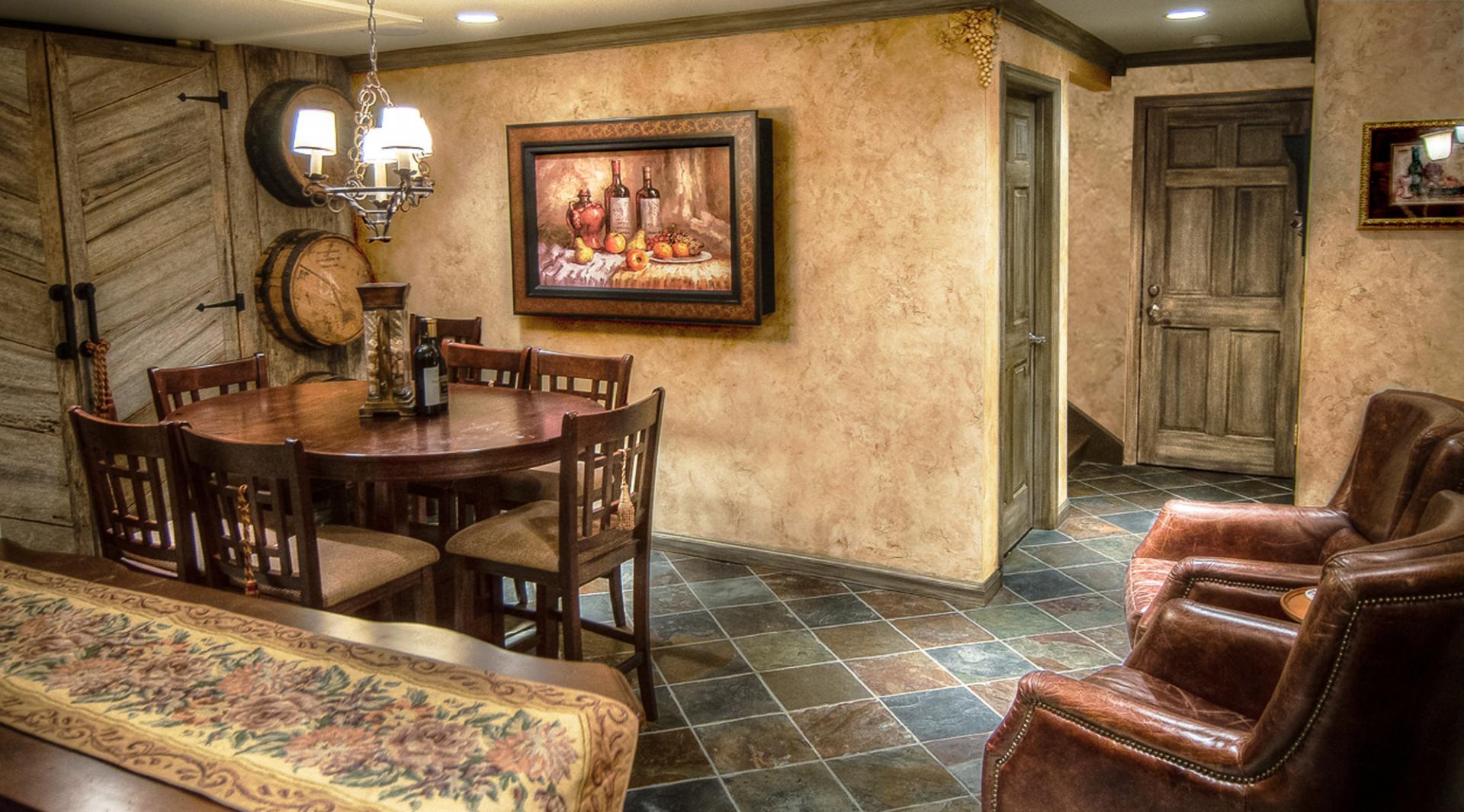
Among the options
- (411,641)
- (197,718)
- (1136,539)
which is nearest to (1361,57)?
(1136,539)

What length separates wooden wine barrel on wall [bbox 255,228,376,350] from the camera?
5.14 meters

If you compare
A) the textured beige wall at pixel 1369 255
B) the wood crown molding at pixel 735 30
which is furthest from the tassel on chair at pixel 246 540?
the textured beige wall at pixel 1369 255

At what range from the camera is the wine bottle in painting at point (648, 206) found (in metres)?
4.73

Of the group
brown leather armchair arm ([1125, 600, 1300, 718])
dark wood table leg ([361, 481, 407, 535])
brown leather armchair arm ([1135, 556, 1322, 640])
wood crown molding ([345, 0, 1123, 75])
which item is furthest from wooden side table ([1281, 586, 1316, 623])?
dark wood table leg ([361, 481, 407, 535])

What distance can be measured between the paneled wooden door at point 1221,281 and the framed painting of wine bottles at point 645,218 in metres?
2.95

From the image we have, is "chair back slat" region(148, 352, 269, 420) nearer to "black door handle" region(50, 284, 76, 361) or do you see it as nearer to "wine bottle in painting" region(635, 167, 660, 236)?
"black door handle" region(50, 284, 76, 361)

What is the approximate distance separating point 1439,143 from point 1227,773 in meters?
2.96

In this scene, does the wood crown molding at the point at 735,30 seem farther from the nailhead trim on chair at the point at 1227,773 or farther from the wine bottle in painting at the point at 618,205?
the nailhead trim on chair at the point at 1227,773

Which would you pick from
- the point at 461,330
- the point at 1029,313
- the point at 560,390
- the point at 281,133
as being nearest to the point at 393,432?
the point at 560,390

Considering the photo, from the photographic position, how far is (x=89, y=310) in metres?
4.57

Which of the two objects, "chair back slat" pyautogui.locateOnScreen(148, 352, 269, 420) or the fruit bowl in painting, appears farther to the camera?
the fruit bowl in painting

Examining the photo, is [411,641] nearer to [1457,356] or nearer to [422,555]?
[422,555]

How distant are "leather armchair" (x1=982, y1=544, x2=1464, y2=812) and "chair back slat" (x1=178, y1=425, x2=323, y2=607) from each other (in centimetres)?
173

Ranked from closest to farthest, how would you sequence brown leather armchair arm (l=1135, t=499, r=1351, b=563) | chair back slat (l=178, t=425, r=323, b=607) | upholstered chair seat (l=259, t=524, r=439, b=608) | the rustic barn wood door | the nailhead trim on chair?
the nailhead trim on chair < chair back slat (l=178, t=425, r=323, b=607) < upholstered chair seat (l=259, t=524, r=439, b=608) < brown leather armchair arm (l=1135, t=499, r=1351, b=563) < the rustic barn wood door
